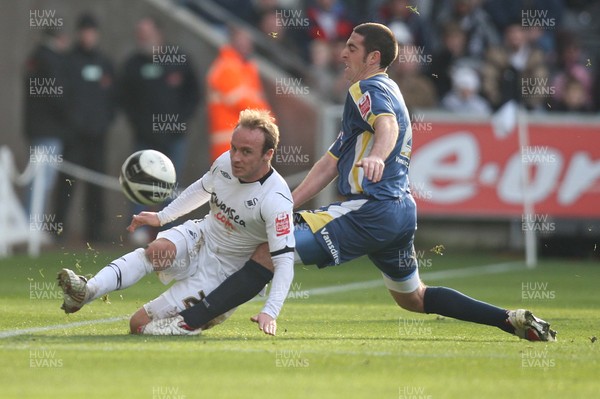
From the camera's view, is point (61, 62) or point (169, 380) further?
point (61, 62)

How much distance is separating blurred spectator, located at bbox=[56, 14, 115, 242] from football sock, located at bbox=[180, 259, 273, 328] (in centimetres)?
985

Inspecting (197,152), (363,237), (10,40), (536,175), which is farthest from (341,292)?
(10,40)

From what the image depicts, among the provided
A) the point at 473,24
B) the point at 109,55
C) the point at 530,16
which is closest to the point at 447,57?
the point at 473,24

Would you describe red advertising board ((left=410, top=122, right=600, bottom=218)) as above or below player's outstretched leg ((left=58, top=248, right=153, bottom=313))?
below

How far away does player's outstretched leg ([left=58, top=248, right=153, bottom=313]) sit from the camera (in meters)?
8.30

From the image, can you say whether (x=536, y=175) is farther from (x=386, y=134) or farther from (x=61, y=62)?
(x=386, y=134)

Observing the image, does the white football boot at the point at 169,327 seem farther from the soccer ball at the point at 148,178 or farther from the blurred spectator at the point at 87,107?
the blurred spectator at the point at 87,107

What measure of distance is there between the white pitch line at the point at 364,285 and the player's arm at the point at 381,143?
8.10 ft

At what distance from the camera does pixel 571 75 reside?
19891 mm

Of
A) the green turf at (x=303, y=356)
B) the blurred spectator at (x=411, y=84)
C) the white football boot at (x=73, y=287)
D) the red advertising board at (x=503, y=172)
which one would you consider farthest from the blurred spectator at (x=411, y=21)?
the white football boot at (x=73, y=287)

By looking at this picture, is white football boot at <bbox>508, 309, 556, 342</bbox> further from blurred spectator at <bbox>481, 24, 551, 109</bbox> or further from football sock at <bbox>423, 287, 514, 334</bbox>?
blurred spectator at <bbox>481, 24, 551, 109</bbox>

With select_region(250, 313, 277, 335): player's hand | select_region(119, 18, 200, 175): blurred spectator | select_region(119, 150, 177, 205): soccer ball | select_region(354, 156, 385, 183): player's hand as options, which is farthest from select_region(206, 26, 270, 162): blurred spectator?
select_region(250, 313, 277, 335): player's hand

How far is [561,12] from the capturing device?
21875mm

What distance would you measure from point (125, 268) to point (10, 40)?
12.3 metres
